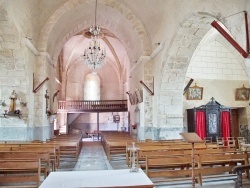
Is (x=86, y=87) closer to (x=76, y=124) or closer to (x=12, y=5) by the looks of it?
(x=76, y=124)

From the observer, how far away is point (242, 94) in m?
13.3

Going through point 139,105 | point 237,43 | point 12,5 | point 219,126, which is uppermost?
point 12,5

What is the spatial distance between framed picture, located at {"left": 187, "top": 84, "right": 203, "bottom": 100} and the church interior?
0.05 meters

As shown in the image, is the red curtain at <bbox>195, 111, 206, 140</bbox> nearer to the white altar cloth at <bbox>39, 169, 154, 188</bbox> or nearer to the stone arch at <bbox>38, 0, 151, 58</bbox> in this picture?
the stone arch at <bbox>38, 0, 151, 58</bbox>

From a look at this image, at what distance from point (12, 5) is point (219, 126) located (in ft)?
35.2

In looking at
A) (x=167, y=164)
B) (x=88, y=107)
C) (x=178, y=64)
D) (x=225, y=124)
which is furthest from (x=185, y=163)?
(x=88, y=107)

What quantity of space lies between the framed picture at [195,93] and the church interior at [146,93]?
0.05 metres

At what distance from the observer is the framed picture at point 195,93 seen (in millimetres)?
12422

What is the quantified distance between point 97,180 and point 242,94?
12427mm

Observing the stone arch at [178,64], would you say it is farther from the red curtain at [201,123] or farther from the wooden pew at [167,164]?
the wooden pew at [167,164]

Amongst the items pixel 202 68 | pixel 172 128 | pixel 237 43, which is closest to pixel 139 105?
pixel 172 128

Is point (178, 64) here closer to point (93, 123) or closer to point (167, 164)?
point (167, 164)

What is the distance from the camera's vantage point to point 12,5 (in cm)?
727

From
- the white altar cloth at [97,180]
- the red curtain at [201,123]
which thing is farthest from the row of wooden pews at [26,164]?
the red curtain at [201,123]
